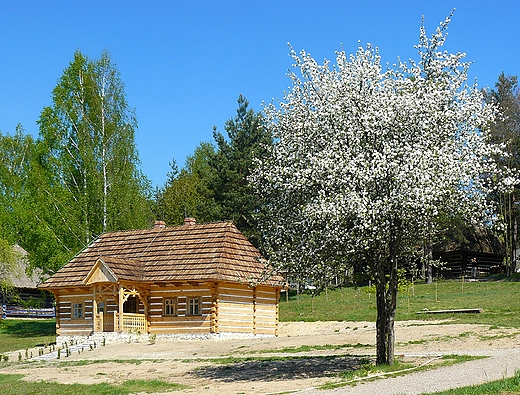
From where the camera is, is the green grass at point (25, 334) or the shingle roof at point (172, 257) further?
the green grass at point (25, 334)

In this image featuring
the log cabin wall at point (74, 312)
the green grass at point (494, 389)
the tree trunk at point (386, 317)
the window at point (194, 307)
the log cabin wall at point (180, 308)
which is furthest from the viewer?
the log cabin wall at point (74, 312)

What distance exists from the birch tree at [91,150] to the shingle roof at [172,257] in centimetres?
257

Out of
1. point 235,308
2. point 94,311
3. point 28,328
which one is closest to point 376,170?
point 235,308

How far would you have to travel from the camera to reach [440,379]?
16781 mm

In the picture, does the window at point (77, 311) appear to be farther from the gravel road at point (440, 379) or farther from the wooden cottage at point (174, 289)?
Result: the gravel road at point (440, 379)

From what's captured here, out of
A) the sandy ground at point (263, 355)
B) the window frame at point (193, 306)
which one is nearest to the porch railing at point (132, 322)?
the sandy ground at point (263, 355)

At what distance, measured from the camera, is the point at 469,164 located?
1900cm

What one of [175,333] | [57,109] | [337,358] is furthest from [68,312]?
[337,358]

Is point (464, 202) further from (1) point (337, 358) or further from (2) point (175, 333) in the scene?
(2) point (175, 333)

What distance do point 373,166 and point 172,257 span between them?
2092 centimetres

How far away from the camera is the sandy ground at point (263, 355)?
20.6 metres

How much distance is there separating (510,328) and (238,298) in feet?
45.6

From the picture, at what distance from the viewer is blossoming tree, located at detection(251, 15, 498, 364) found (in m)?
18.5

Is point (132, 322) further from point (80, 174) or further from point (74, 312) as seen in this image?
point (80, 174)
